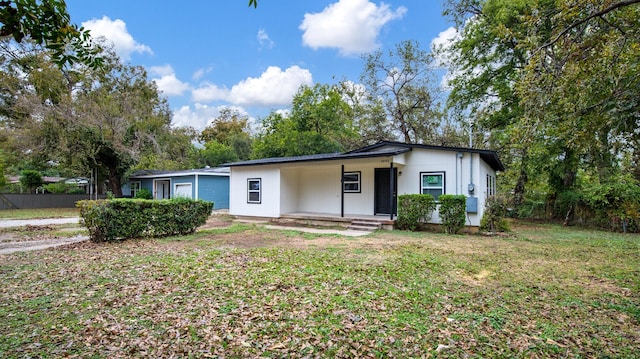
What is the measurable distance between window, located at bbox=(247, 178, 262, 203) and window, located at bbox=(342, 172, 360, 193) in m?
3.62

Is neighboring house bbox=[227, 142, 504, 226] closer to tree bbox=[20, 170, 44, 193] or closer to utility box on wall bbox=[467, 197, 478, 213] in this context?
utility box on wall bbox=[467, 197, 478, 213]

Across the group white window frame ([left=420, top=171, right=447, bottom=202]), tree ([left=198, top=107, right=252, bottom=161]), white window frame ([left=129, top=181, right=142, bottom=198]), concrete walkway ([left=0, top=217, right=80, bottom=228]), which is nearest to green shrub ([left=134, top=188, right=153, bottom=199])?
white window frame ([left=129, top=181, right=142, bottom=198])

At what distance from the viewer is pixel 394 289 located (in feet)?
14.4

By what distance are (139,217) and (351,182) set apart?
7618 mm

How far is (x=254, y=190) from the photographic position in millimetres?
14195

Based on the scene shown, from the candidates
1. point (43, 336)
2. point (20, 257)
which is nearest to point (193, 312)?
point (43, 336)

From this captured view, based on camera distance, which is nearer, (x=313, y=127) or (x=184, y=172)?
(x=184, y=172)

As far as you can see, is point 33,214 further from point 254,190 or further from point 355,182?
point 355,182

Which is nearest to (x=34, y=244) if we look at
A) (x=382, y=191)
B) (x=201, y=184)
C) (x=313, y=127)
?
(x=382, y=191)

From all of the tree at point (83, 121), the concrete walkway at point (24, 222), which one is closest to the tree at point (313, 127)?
the tree at point (83, 121)

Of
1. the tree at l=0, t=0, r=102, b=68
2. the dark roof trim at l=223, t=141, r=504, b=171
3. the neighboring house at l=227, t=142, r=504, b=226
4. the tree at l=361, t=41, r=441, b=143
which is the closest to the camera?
the tree at l=0, t=0, r=102, b=68

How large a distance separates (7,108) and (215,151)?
525 inches

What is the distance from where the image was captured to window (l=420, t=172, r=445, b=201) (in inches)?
431

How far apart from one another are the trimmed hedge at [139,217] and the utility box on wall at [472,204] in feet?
25.8
